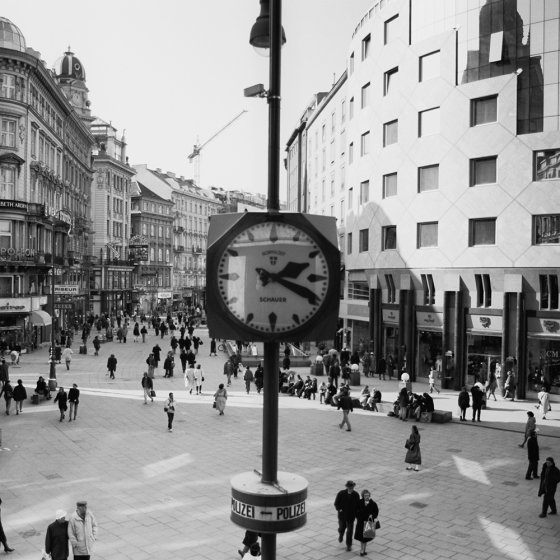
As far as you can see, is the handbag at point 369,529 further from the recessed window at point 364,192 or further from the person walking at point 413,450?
the recessed window at point 364,192

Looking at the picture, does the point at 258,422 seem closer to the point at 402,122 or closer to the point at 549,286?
the point at 549,286

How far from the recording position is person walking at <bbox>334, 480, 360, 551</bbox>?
12.5m

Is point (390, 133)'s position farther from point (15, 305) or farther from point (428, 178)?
point (15, 305)

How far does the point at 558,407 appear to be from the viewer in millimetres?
29844

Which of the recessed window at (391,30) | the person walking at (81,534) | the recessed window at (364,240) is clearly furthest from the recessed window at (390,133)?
the person walking at (81,534)

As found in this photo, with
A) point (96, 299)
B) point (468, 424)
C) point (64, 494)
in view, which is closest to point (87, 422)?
point (64, 494)

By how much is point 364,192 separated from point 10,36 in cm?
2809

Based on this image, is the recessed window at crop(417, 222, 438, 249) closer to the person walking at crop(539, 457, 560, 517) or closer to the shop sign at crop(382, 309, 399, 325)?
the shop sign at crop(382, 309, 399, 325)

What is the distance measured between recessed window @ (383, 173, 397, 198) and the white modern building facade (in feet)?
0.30

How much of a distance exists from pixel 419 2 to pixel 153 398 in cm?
2764

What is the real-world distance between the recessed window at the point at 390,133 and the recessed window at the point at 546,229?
1127cm

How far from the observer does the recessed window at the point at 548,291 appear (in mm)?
31203

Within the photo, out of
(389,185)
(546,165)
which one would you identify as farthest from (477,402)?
(389,185)

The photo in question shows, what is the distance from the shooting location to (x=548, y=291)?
31.4 meters
